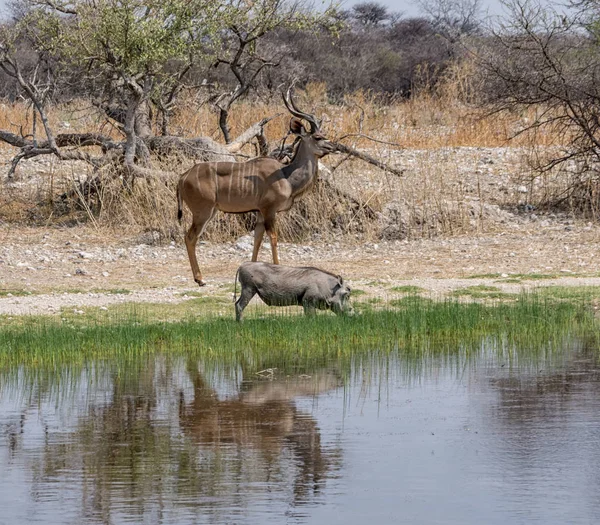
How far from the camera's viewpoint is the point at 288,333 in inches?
376

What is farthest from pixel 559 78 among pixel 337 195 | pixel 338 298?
pixel 338 298

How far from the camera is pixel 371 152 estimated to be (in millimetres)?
19688

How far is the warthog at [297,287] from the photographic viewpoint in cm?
1041

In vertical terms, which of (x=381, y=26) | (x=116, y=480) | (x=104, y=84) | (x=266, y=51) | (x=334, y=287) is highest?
(x=381, y=26)

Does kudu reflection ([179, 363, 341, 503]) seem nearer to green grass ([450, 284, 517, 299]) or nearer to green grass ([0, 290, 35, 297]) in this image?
green grass ([450, 284, 517, 299])

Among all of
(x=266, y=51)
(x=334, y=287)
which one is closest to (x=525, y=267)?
(x=334, y=287)

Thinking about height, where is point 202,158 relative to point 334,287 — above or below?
above

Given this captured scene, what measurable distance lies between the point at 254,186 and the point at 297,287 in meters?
3.65

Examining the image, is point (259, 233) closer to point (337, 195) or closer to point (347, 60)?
point (337, 195)

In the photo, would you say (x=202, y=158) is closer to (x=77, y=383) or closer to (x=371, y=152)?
(x=371, y=152)

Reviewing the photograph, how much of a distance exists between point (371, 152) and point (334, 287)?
951cm

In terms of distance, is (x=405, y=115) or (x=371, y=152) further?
Answer: (x=405, y=115)

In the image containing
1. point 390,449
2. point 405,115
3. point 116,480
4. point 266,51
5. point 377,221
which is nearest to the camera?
point 116,480

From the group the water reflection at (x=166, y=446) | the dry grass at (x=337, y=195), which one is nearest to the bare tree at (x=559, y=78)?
the dry grass at (x=337, y=195)
